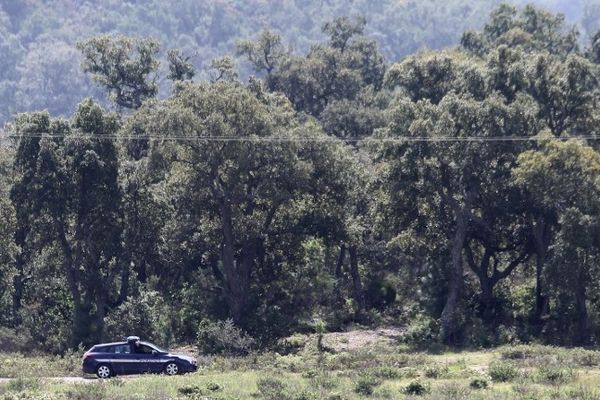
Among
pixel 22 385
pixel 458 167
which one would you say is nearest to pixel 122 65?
pixel 458 167

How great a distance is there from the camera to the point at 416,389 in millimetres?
33656

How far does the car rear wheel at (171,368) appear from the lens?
129ft

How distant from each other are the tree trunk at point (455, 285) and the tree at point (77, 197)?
49.9ft

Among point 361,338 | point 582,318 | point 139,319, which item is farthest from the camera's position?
point 361,338

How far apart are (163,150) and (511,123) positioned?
50.9ft

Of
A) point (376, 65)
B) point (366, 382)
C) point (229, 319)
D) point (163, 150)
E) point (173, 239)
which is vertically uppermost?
point (376, 65)

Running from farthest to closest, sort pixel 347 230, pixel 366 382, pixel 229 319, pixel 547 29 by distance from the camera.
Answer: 1. pixel 547 29
2. pixel 347 230
3. pixel 229 319
4. pixel 366 382

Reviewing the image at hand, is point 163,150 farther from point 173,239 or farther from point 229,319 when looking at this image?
point 229,319

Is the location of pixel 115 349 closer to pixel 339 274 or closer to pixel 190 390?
pixel 190 390

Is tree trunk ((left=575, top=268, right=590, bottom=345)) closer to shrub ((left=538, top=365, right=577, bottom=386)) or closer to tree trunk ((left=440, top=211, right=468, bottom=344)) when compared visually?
tree trunk ((left=440, top=211, right=468, bottom=344))

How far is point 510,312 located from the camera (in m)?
55.4

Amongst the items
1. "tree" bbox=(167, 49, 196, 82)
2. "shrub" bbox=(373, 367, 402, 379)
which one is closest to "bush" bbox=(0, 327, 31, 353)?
"shrub" bbox=(373, 367, 402, 379)

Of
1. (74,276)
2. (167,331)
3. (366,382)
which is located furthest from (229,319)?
(366,382)

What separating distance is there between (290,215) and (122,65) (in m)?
26.5
